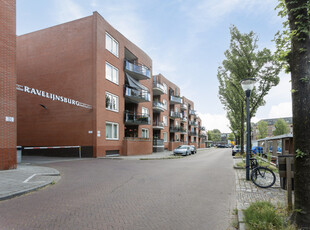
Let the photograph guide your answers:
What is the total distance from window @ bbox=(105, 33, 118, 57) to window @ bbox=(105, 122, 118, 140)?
7.29 metres

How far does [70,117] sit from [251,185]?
16.0 metres

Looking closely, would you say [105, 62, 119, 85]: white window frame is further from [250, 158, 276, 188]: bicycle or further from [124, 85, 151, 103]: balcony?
[250, 158, 276, 188]: bicycle

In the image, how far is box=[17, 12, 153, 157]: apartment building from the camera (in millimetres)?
18562

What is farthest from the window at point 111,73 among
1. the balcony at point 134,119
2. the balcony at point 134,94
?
the balcony at point 134,119

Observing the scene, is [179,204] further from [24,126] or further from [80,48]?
[24,126]

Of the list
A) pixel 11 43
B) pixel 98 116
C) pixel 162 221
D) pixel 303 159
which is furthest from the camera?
pixel 98 116

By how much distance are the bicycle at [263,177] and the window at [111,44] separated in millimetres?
17555

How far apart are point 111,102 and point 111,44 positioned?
5.92 metres

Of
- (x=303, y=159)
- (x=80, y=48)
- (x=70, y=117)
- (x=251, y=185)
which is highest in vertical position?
(x=80, y=48)

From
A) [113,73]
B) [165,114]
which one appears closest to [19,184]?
[113,73]

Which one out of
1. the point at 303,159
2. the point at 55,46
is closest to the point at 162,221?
the point at 303,159

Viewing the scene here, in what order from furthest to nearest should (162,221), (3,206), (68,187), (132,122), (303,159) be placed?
1. (132,122)
2. (68,187)
3. (3,206)
4. (162,221)
5. (303,159)

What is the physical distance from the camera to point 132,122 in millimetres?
23422

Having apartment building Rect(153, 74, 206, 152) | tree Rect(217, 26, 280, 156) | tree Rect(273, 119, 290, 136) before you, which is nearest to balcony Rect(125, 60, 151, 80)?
apartment building Rect(153, 74, 206, 152)
